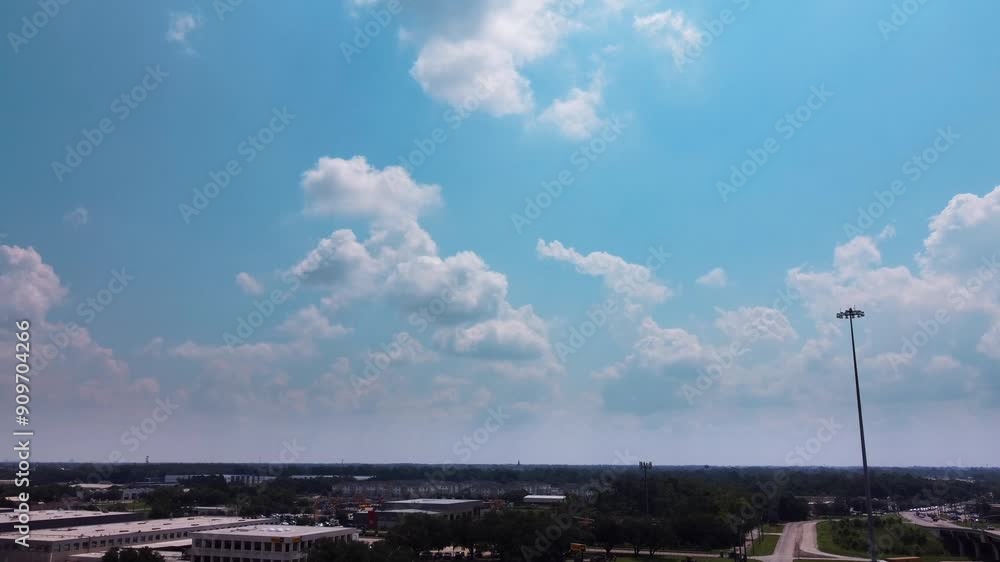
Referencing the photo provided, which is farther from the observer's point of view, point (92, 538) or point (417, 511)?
point (417, 511)

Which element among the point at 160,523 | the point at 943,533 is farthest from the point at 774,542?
the point at 160,523

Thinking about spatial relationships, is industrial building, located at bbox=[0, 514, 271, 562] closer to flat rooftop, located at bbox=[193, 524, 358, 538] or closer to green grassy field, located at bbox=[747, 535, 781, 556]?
flat rooftop, located at bbox=[193, 524, 358, 538]

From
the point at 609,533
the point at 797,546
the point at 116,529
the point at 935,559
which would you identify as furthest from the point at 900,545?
the point at 116,529

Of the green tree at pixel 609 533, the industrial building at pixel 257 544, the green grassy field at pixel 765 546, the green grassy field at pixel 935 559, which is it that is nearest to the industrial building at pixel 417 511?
the green tree at pixel 609 533

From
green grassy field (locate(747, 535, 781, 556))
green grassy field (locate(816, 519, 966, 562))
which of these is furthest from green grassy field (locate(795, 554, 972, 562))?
green grassy field (locate(747, 535, 781, 556))

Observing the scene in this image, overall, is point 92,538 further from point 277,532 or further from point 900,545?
point 900,545
